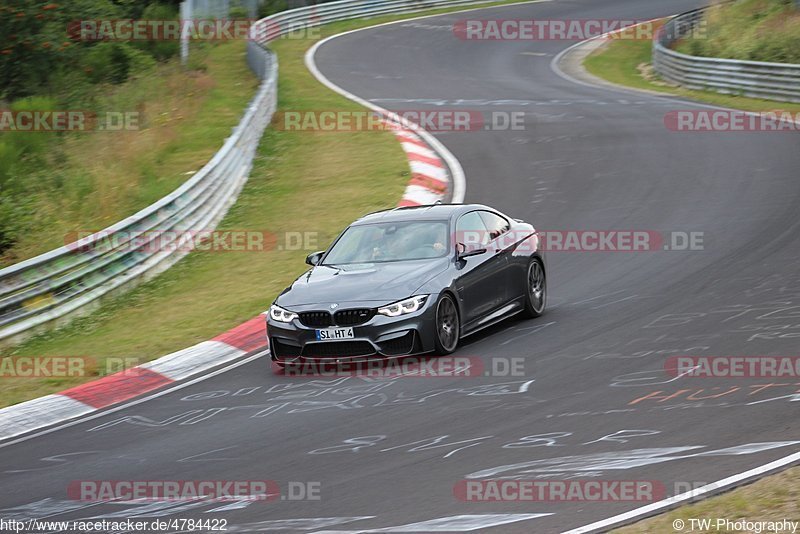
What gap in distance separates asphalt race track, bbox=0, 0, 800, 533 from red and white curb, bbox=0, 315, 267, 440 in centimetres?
55

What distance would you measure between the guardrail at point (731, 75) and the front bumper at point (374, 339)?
19150mm

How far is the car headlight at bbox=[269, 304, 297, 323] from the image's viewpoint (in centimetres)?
1121

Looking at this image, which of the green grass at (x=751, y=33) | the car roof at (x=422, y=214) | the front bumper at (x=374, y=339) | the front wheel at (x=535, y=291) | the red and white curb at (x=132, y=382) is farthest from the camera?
the green grass at (x=751, y=33)

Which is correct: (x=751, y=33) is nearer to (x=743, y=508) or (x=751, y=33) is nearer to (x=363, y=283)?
(x=363, y=283)

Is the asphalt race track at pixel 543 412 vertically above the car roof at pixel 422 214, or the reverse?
the car roof at pixel 422 214

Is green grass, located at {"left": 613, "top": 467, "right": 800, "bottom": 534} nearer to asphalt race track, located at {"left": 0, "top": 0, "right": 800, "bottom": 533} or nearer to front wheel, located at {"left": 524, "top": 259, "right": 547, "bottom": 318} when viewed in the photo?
asphalt race track, located at {"left": 0, "top": 0, "right": 800, "bottom": 533}

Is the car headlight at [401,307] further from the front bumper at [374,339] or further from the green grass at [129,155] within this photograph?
the green grass at [129,155]

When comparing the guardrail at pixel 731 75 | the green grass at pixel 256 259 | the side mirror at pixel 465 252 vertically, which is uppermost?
the side mirror at pixel 465 252

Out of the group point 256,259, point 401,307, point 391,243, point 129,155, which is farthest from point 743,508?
point 129,155

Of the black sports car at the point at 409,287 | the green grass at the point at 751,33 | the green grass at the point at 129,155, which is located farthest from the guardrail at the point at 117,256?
the green grass at the point at 751,33

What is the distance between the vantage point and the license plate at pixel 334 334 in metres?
11.0

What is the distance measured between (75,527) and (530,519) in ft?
9.29

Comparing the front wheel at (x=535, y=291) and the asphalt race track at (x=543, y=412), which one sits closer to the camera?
the asphalt race track at (x=543, y=412)

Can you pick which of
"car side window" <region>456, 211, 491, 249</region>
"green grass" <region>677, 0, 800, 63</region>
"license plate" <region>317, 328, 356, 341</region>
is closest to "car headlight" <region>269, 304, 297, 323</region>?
"license plate" <region>317, 328, 356, 341</region>
